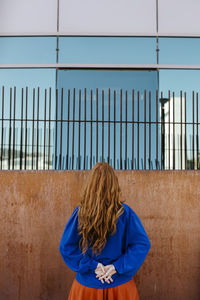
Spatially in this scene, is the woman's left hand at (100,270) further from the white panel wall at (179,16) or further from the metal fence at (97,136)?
the white panel wall at (179,16)

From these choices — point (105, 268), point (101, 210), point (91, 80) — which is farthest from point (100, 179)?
point (91, 80)

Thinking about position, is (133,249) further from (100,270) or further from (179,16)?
(179,16)

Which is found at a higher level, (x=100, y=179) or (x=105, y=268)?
(x=100, y=179)

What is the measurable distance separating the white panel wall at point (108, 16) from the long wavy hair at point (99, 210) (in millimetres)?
5812

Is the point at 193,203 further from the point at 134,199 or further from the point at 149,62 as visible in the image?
the point at 149,62

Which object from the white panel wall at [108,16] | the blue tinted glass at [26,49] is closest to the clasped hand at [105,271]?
the blue tinted glass at [26,49]

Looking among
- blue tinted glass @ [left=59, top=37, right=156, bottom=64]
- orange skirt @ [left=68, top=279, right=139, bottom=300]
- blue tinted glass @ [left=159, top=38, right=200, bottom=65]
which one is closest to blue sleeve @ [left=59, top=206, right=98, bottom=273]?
orange skirt @ [left=68, top=279, right=139, bottom=300]

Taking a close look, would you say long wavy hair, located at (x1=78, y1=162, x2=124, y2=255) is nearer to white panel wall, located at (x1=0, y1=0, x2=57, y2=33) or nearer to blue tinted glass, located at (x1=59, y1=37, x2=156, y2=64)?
blue tinted glass, located at (x1=59, y1=37, x2=156, y2=64)

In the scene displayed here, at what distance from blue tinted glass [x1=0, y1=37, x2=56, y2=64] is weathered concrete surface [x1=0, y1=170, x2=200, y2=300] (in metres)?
4.19

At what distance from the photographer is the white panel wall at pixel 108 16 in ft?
22.8

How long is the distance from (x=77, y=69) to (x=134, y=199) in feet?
14.0

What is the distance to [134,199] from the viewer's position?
3867 mm

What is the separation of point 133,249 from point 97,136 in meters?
2.28

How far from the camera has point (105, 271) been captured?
2125mm
